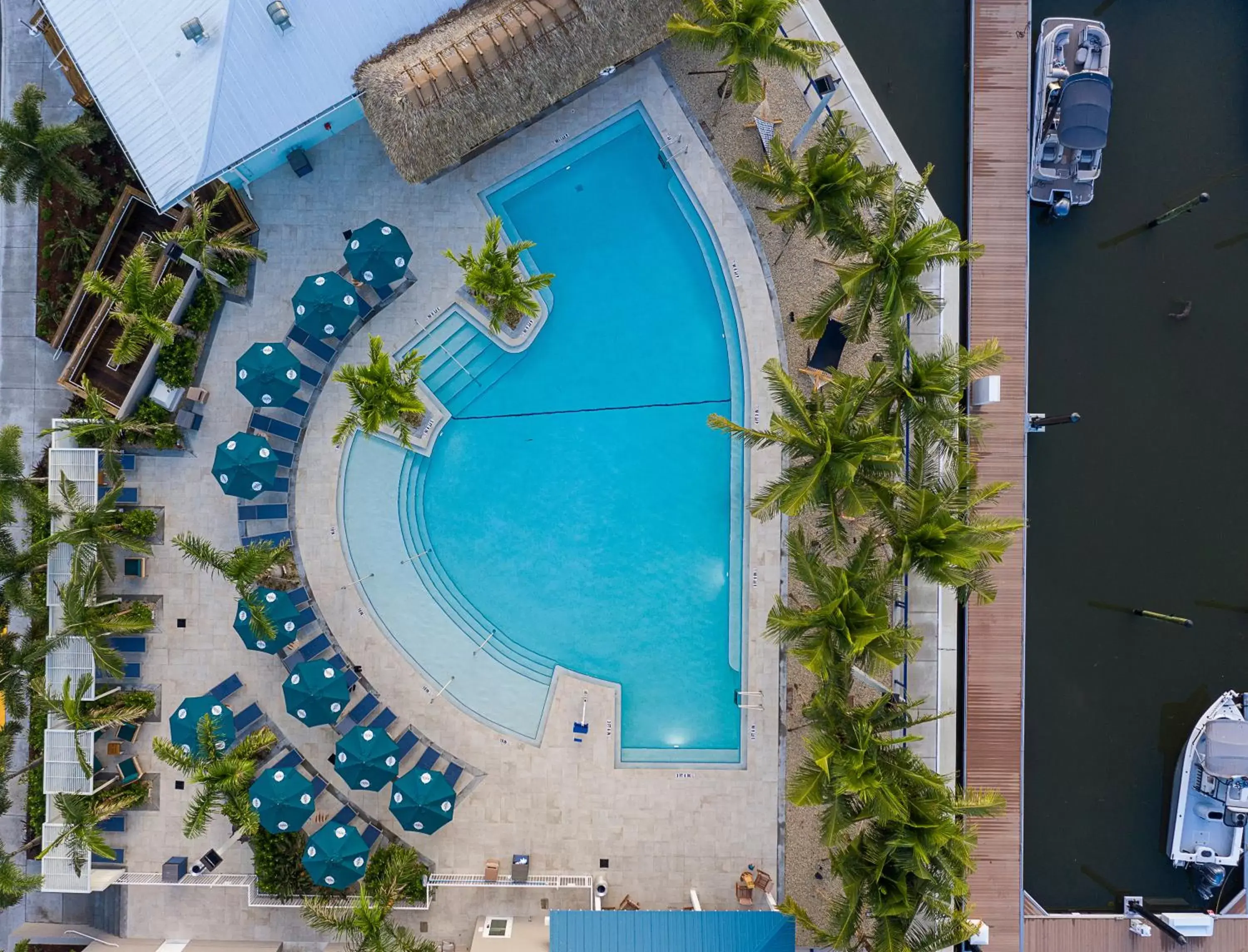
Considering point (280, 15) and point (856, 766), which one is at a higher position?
point (280, 15)

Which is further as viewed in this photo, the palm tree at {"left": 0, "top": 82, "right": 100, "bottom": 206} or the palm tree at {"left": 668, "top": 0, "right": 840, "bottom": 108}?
the palm tree at {"left": 0, "top": 82, "right": 100, "bottom": 206}

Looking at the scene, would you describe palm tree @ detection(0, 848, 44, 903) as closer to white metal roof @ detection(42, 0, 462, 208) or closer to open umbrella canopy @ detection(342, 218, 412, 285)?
white metal roof @ detection(42, 0, 462, 208)

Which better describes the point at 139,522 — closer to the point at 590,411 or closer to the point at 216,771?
the point at 216,771

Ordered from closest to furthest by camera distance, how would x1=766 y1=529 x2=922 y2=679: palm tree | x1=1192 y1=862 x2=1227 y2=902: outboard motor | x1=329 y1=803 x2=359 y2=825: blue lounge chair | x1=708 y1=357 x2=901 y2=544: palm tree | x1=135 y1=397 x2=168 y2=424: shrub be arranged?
x1=708 y1=357 x2=901 y2=544: palm tree, x1=766 y1=529 x2=922 y2=679: palm tree, x1=329 y1=803 x2=359 y2=825: blue lounge chair, x1=135 y1=397 x2=168 y2=424: shrub, x1=1192 y1=862 x2=1227 y2=902: outboard motor

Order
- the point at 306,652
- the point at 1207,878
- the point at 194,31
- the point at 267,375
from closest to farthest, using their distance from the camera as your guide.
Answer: the point at 194,31 → the point at 267,375 → the point at 306,652 → the point at 1207,878

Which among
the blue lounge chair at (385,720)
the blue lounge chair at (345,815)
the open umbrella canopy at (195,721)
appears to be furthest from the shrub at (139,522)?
the blue lounge chair at (345,815)

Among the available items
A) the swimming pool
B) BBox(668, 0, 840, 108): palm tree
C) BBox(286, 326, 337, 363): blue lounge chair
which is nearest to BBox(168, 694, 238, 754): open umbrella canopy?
the swimming pool

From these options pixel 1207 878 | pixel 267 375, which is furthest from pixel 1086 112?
pixel 267 375

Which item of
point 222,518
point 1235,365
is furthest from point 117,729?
point 1235,365
